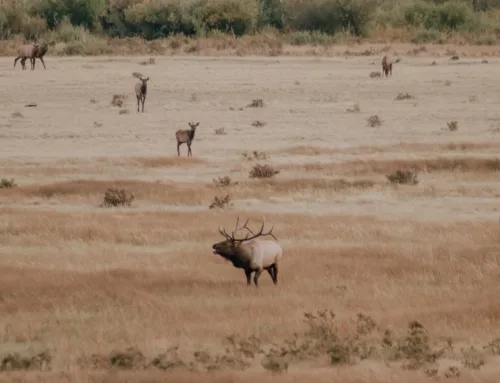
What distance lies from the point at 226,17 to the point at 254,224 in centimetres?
6184

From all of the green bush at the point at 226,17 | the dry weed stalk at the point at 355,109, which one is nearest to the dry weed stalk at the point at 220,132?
the dry weed stalk at the point at 355,109

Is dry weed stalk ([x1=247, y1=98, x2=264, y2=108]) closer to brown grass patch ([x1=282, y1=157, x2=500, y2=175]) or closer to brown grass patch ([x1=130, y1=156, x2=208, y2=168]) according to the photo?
brown grass patch ([x1=130, y1=156, x2=208, y2=168])

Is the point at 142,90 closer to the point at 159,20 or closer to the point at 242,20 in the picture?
the point at 242,20

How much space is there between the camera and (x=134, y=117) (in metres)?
40.6

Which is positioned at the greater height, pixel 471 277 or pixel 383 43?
pixel 471 277

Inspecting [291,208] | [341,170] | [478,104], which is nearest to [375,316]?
[291,208]

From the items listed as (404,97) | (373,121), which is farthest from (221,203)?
(404,97)

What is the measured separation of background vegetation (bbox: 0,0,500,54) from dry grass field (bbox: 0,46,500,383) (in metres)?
35.0

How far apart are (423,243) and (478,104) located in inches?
1012

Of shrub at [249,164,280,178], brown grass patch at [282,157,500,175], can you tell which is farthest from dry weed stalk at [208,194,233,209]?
brown grass patch at [282,157,500,175]

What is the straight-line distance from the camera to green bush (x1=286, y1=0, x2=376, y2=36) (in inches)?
3177

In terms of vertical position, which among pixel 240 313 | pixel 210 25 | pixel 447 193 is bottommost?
pixel 210 25

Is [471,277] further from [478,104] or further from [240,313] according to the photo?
[478,104]

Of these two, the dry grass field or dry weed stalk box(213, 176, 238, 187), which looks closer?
the dry grass field
